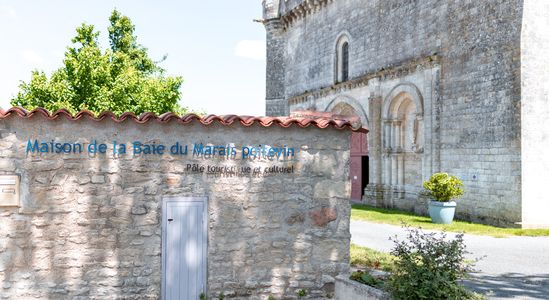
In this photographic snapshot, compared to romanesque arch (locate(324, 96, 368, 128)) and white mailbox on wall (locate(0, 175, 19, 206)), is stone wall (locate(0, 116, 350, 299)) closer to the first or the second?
white mailbox on wall (locate(0, 175, 19, 206))

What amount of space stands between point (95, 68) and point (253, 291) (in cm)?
1609

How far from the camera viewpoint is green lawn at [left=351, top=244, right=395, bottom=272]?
7770 millimetres

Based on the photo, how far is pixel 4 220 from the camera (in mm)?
5520

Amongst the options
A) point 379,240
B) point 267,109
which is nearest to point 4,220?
point 379,240

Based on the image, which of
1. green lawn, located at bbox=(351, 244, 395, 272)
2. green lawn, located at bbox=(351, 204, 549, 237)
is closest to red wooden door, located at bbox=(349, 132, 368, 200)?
green lawn, located at bbox=(351, 204, 549, 237)

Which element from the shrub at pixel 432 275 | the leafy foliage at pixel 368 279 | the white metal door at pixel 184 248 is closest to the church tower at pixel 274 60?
the white metal door at pixel 184 248

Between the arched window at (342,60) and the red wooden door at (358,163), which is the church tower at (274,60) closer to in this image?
the arched window at (342,60)

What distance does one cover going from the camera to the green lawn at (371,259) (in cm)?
777

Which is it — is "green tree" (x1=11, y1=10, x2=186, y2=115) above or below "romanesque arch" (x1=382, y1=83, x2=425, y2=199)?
above

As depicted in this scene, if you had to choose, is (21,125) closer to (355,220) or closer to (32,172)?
(32,172)

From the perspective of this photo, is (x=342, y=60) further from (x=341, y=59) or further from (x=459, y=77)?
(x=459, y=77)

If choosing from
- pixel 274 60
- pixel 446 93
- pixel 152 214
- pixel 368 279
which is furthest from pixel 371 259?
pixel 274 60

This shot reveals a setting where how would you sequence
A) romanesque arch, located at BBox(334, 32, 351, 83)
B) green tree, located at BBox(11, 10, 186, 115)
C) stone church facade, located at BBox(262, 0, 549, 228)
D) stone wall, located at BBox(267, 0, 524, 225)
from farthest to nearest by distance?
romanesque arch, located at BBox(334, 32, 351, 83) → green tree, located at BBox(11, 10, 186, 115) → stone wall, located at BBox(267, 0, 524, 225) → stone church facade, located at BBox(262, 0, 549, 228)

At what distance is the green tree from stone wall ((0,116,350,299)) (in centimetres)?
1364
